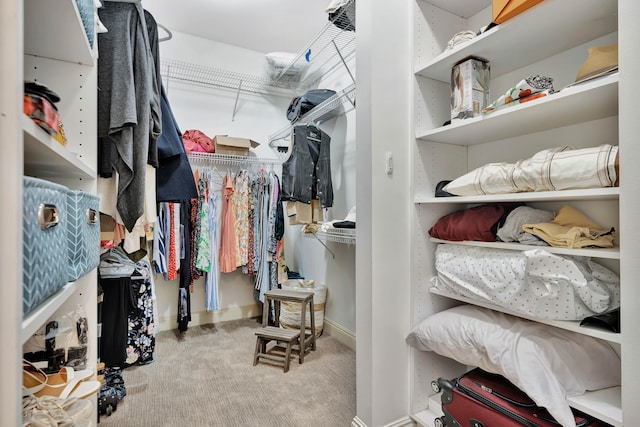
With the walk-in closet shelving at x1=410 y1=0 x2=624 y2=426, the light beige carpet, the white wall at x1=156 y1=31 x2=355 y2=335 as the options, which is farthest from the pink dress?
the walk-in closet shelving at x1=410 y1=0 x2=624 y2=426

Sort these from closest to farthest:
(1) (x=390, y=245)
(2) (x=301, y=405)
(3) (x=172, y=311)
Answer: (1) (x=390, y=245) < (2) (x=301, y=405) < (3) (x=172, y=311)

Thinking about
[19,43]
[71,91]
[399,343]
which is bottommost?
[399,343]

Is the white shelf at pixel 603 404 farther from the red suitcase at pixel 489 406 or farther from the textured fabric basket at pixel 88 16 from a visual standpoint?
the textured fabric basket at pixel 88 16

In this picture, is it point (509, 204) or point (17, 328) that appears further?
point (509, 204)

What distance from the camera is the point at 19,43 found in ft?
1.53

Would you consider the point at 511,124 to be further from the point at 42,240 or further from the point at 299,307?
the point at 299,307

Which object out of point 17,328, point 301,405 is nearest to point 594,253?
point 17,328

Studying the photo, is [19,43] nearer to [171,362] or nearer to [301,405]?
[301,405]

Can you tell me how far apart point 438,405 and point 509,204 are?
1.04 m

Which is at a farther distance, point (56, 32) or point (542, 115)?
point (542, 115)

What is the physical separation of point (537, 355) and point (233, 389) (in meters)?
1.67

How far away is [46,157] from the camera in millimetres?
727

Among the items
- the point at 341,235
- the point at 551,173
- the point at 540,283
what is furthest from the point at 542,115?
the point at 341,235

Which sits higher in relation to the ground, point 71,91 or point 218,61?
point 218,61
